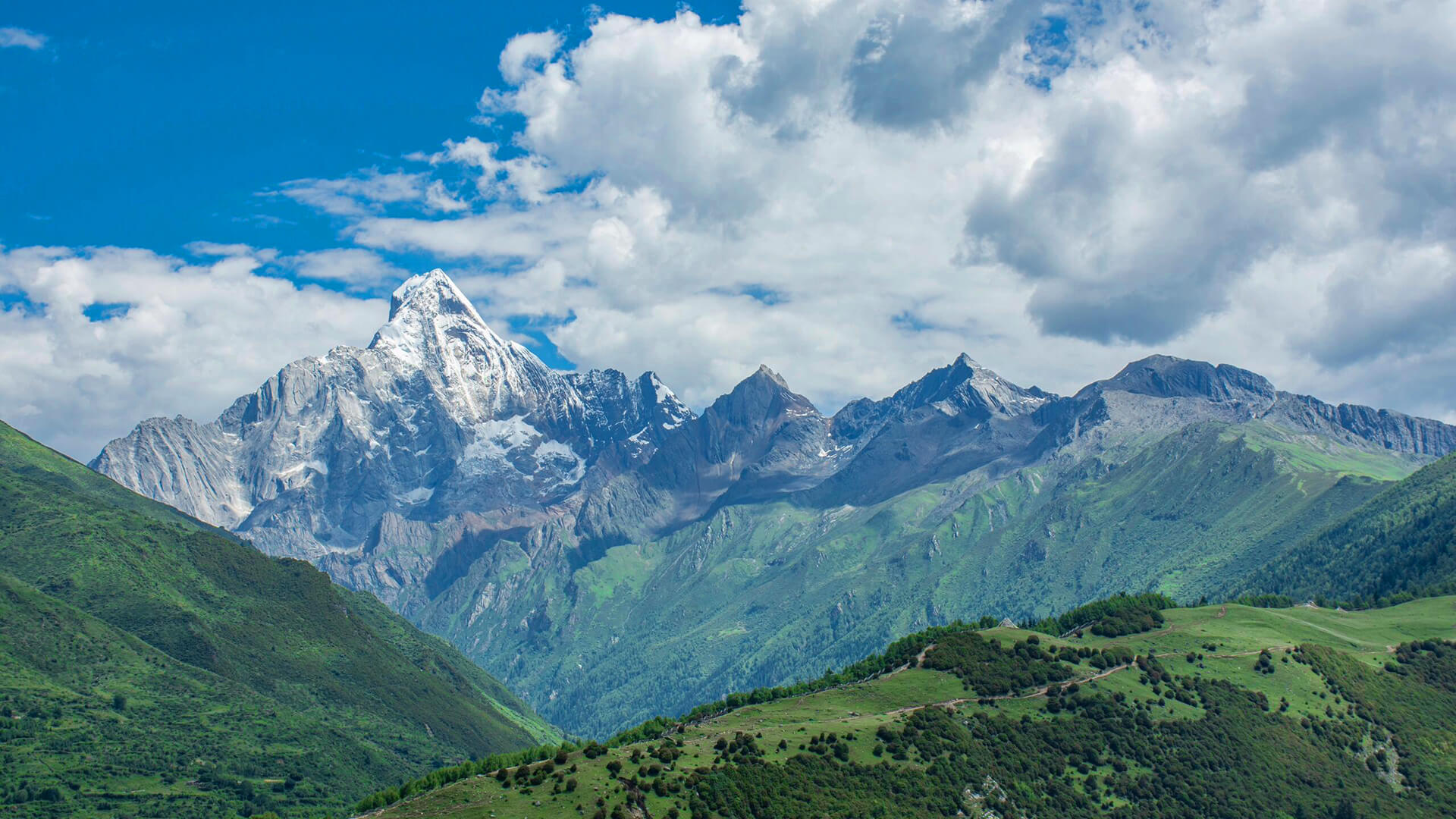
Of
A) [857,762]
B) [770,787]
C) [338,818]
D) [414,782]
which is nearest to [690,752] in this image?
[770,787]

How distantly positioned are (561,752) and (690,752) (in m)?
21.8

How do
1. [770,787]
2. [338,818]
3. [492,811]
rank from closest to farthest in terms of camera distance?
1. [492,811]
2. [770,787]
3. [338,818]

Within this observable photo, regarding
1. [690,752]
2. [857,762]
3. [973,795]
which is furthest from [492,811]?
[973,795]

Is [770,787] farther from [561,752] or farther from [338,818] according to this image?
[338,818]

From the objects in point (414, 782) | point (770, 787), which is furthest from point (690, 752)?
point (414, 782)

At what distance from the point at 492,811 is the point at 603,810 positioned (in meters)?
15.7

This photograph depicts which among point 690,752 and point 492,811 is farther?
point 690,752

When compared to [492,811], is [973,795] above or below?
below

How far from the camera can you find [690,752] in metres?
189

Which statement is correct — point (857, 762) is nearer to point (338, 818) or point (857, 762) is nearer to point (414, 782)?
point (414, 782)

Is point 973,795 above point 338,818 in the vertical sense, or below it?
below

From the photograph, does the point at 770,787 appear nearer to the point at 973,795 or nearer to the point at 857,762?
the point at 857,762

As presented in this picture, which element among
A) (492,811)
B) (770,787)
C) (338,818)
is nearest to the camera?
(492,811)

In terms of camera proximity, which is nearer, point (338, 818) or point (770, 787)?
point (770, 787)
